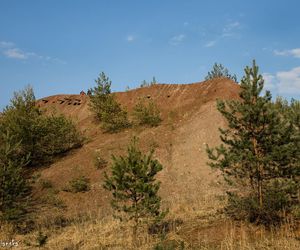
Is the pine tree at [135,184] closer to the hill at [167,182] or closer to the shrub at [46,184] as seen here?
the hill at [167,182]

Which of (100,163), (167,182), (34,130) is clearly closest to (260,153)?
(167,182)

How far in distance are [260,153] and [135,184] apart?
383 cm

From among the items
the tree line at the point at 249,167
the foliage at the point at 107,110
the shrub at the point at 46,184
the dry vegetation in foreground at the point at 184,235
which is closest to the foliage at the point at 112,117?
the foliage at the point at 107,110

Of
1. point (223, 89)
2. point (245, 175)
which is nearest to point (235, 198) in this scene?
point (245, 175)

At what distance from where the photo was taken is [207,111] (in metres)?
32.2

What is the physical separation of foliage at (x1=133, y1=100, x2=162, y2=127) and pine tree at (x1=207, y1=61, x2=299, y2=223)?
2117cm

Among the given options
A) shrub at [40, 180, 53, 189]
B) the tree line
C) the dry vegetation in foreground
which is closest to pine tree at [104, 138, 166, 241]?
the tree line

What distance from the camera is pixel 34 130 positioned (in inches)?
1085

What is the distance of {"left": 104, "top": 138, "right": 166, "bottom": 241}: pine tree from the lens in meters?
10.6

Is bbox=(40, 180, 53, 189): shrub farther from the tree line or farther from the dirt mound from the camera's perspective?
the tree line

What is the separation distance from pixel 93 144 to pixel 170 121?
24.2 feet

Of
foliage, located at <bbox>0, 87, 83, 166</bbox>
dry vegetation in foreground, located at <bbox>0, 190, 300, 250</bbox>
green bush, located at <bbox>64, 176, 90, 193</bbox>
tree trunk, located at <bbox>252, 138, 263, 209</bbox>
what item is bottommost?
dry vegetation in foreground, located at <bbox>0, 190, 300, 250</bbox>

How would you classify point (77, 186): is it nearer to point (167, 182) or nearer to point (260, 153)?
point (167, 182)

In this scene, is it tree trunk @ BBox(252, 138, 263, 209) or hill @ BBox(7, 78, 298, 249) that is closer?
tree trunk @ BBox(252, 138, 263, 209)
